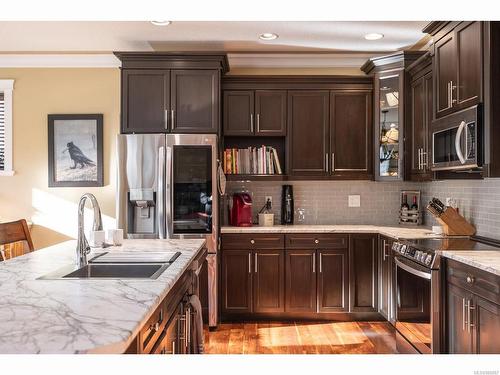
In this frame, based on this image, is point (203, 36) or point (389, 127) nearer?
point (203, 36)

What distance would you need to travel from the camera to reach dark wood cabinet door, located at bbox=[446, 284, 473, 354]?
2.52 m

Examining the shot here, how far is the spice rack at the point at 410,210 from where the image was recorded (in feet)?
15.0

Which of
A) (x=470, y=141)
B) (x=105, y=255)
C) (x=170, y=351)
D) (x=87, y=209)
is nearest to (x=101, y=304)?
(x=170, y=351)

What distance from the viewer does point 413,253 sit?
10.1 ft

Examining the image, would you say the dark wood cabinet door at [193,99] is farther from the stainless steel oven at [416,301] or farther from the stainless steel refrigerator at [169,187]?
the stainless steel oven at [416,301]

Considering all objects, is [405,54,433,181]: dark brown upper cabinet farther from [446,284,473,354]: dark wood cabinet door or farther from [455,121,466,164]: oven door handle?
[446,284,473,354]: dark wood cabinet door

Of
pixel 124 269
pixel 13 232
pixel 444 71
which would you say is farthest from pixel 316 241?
pixel 13 232

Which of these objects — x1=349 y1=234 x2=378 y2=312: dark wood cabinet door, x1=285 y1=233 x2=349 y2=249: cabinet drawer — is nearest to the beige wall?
x1=285 y1=233 x2=349 y2=249: cabinet drawer

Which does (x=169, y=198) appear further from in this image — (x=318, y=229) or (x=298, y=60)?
(x=298, y=60)

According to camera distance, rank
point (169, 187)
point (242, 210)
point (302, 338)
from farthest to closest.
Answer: point (242, 210) → point (169, 187) → point (302, 338)

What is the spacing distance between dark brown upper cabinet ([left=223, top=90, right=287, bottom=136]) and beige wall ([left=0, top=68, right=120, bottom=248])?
120cm

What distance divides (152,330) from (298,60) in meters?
3.74

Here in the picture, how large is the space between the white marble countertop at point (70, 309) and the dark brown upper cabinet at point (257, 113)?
8.39 ft

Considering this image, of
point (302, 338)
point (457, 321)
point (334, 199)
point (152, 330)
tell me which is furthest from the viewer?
point (334, 199)
